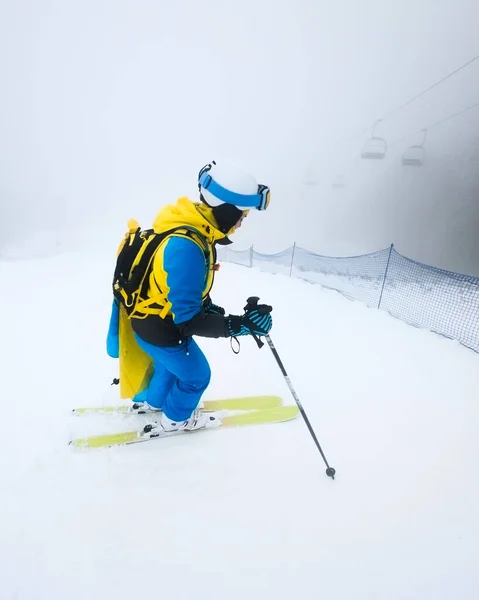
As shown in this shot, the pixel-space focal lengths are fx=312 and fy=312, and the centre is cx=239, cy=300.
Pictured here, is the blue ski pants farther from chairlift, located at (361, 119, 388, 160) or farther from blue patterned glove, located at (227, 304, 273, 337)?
chairlift, located at (361, 119, 388, 160)

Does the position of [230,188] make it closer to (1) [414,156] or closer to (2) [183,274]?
(2) [183,274]

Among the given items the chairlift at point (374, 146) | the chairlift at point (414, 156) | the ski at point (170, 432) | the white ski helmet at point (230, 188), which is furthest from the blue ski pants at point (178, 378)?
the chairlift at point (414, 156)

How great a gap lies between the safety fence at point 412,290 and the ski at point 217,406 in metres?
3.23

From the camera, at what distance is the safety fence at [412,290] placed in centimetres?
552

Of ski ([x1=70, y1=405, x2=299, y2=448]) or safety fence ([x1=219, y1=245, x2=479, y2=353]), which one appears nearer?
ski ([x1=70, y1=405, x2=299, y2=448])

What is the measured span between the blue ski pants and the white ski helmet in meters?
1.01

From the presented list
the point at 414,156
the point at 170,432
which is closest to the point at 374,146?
the point at 414,156

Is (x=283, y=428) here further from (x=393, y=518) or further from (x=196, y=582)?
(x=196, y=582)

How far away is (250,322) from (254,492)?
120cm

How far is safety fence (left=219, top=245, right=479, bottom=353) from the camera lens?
5516 mm

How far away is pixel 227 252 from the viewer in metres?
16.0

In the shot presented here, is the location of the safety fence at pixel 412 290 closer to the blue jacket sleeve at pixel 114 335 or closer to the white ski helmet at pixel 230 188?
the white ski helmet at pixel 230 188

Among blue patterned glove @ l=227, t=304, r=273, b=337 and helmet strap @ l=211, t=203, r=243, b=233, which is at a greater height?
helmet strap @ l=211, t=203, r=243, b=233

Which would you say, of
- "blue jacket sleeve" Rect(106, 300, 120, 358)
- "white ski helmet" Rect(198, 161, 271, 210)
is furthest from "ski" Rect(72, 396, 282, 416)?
"white ski helmet" Rect(198, 161, 271, 210)
